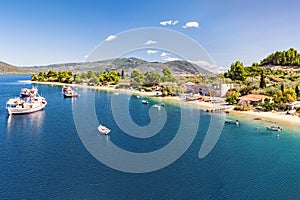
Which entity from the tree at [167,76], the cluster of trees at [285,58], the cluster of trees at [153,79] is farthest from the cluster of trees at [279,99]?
the cluster of trees at [285,58]

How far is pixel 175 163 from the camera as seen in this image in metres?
23.1

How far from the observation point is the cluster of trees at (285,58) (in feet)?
322

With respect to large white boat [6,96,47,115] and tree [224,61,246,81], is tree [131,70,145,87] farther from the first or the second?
large white boat [6,96,47,115]

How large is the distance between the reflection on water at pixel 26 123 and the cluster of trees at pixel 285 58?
9371cm

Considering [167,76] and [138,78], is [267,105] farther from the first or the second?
[138,78]

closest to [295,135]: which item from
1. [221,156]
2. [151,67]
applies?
[221,156]

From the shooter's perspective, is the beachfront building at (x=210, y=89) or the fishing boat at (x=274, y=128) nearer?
the fishing boat at (x=274, y=128)

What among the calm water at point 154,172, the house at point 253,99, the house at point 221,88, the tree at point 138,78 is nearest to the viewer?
the calm water at point 154,172

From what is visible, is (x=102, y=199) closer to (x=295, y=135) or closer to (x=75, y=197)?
(x=75, y=197)

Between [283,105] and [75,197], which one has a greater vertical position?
[283,105]

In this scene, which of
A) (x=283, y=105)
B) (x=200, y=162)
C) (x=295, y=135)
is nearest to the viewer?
(x=200, y=162)

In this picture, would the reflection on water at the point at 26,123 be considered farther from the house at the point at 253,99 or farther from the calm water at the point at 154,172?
the house at the point at 253,99

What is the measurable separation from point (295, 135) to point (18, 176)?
32.4 m

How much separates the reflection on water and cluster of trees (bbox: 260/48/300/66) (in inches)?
3689
